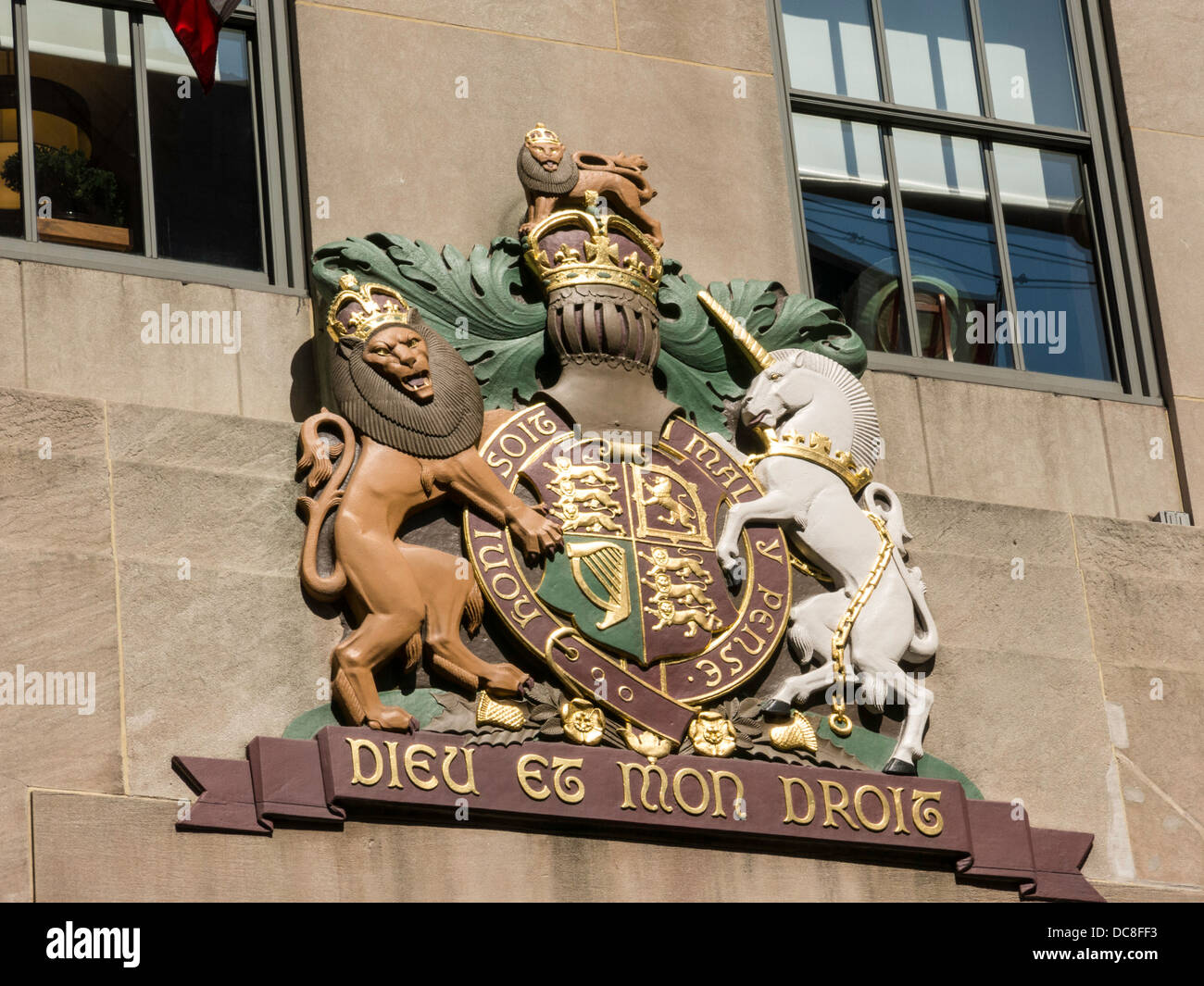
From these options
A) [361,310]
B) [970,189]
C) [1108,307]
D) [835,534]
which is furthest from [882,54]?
[361,310]

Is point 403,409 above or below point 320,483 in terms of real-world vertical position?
above

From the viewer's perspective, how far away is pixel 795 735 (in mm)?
10859

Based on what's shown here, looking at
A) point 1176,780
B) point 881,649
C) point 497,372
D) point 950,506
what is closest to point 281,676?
point 497,372

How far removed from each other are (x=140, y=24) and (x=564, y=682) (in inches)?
154

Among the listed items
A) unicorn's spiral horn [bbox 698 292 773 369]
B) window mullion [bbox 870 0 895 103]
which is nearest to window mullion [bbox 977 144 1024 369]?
window mullion [bbox 870 0 895 103]

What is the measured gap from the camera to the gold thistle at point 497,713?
1034cm

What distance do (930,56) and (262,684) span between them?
567 centimetres

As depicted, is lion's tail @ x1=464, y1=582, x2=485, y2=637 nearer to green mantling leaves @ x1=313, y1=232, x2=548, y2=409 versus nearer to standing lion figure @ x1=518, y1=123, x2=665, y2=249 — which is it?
green mantling leaves @ x1=313, y1=232, x2=548, y2=409

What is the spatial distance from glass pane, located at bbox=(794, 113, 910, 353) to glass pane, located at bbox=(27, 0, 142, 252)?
136 inches

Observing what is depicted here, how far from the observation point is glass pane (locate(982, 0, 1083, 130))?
1390cm

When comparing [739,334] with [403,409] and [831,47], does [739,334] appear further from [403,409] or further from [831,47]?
[831,47]
